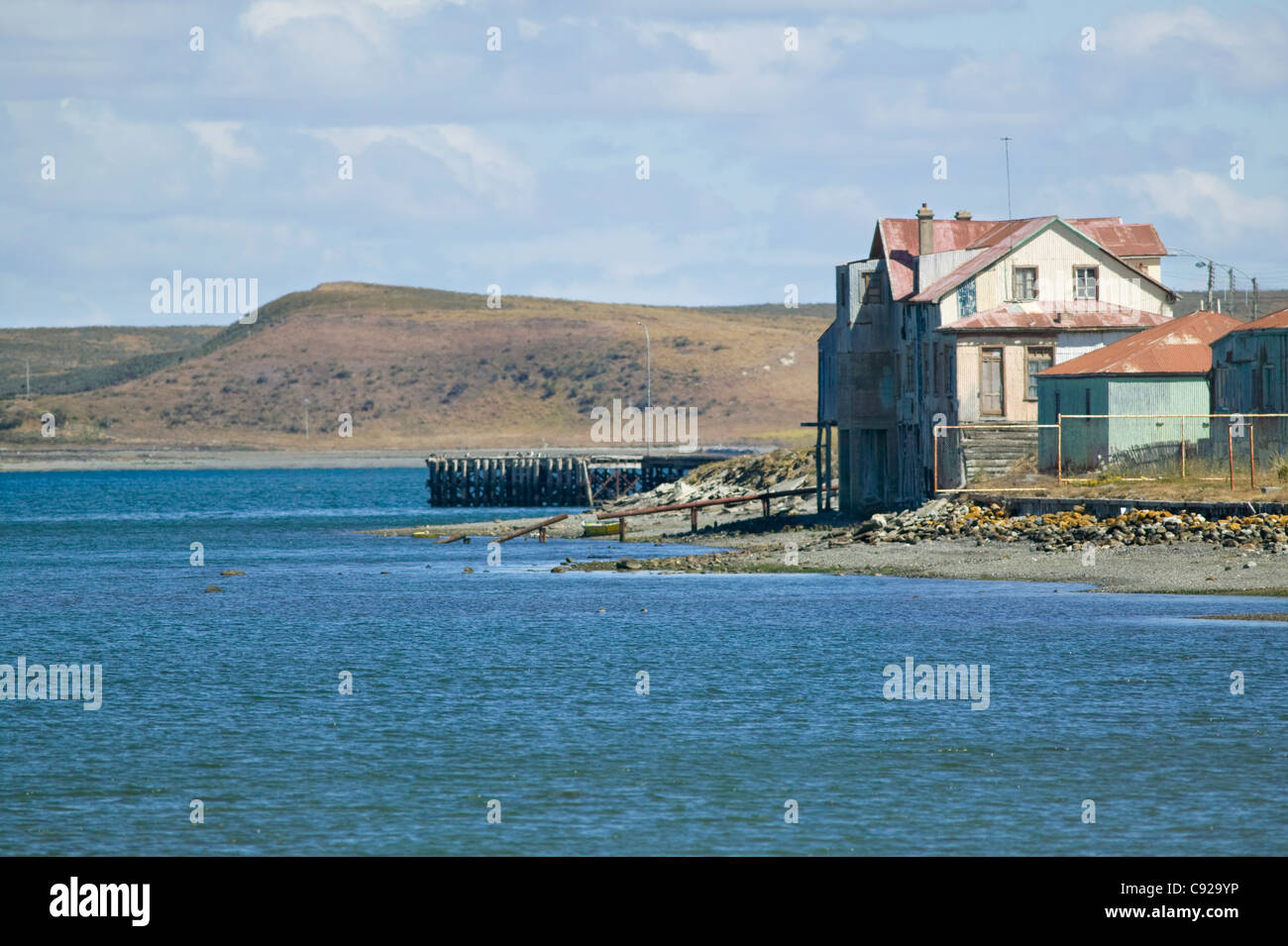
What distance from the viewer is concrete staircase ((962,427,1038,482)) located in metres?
→ 49.8

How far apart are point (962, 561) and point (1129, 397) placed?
8.67m

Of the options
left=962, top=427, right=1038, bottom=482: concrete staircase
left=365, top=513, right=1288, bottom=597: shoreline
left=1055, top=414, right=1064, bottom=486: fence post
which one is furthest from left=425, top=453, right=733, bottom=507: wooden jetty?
left=1055, top=414, right=1064, bottom=486: fence post

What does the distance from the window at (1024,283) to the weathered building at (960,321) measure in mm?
39

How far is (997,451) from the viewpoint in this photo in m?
50.1

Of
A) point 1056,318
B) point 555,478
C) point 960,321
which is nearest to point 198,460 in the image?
point 555,478

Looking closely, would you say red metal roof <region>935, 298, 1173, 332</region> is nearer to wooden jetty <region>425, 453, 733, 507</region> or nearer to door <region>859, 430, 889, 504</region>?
door <region>859, 430, 889, 504</region>

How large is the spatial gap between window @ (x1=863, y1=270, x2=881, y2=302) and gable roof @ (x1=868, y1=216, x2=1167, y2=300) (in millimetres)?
673

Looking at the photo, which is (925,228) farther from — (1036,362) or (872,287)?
(1036,362)

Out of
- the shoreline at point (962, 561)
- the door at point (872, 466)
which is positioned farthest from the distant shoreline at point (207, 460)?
the shoreline at point (962, 561)

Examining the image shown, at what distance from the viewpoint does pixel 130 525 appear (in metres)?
83.4

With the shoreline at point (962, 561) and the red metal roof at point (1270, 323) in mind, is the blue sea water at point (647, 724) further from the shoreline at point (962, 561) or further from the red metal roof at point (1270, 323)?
the red metal roof at point (1270, 323)

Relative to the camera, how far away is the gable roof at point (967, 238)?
186 feet

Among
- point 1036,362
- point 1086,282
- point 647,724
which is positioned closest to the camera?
point 647,724
